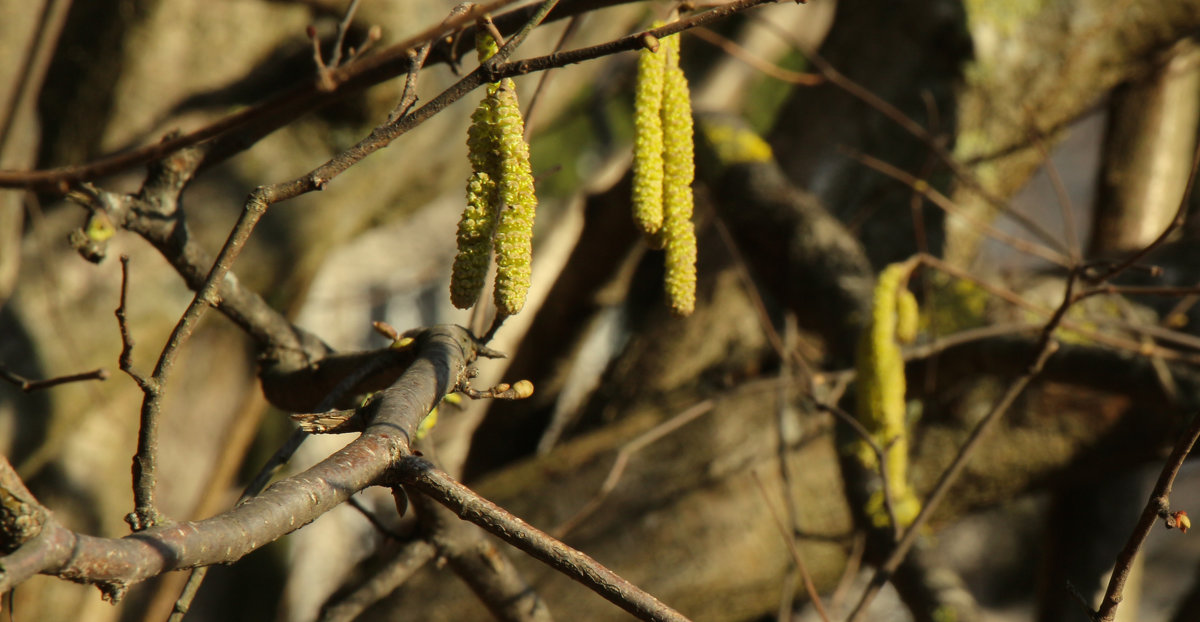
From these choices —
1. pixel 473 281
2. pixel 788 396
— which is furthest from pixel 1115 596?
pixel 788 396

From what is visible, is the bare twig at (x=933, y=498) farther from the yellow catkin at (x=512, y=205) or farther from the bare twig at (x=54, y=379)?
the bare twig at (x=54, y=379)

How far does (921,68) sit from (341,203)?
65.4 inches

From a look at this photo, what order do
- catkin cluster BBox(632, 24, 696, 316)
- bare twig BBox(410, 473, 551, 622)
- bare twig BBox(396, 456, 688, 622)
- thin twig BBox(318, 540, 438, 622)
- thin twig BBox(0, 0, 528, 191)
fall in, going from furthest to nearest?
bare twig BBox(410, 473, 551, 622) < thin twig BBox(318, 540, 438, 622) < catkin cluster BBox(632, 24, 696, 316) < bare twig BBox(396, 456, 688, 622) < thin twig BBox(0, 0, 528, 191)

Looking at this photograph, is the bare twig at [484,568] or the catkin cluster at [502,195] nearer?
the catkin cluster at [502,195]

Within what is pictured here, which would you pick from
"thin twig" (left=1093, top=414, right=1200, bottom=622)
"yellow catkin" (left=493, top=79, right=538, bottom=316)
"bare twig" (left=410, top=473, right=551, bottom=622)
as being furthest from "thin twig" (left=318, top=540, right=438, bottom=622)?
"thin twig" (left=1093, top=414, right=1200, bottom=622)

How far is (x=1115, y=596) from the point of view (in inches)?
30.4

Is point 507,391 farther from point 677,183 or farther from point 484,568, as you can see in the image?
point 484,568

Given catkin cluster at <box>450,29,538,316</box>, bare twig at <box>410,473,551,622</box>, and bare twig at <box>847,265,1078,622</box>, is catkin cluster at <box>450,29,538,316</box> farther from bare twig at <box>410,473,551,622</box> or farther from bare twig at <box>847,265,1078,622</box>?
bare twig at <box>847,265,1078,622</box>

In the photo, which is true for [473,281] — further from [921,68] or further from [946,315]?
[921,68]

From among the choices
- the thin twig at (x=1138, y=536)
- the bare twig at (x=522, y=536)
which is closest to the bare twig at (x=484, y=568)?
the bare twig at (x=522, y=536)

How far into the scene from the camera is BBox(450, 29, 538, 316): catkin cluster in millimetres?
750

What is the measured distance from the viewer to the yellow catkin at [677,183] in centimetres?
88

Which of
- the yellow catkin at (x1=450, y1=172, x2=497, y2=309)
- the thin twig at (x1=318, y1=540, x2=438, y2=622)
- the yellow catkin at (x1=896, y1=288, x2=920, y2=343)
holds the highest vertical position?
the yellow catkin at (x1=896, y1=288, x2=920, y2=343)

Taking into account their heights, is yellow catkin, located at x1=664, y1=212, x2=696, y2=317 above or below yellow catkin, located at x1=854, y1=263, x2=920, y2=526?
below
